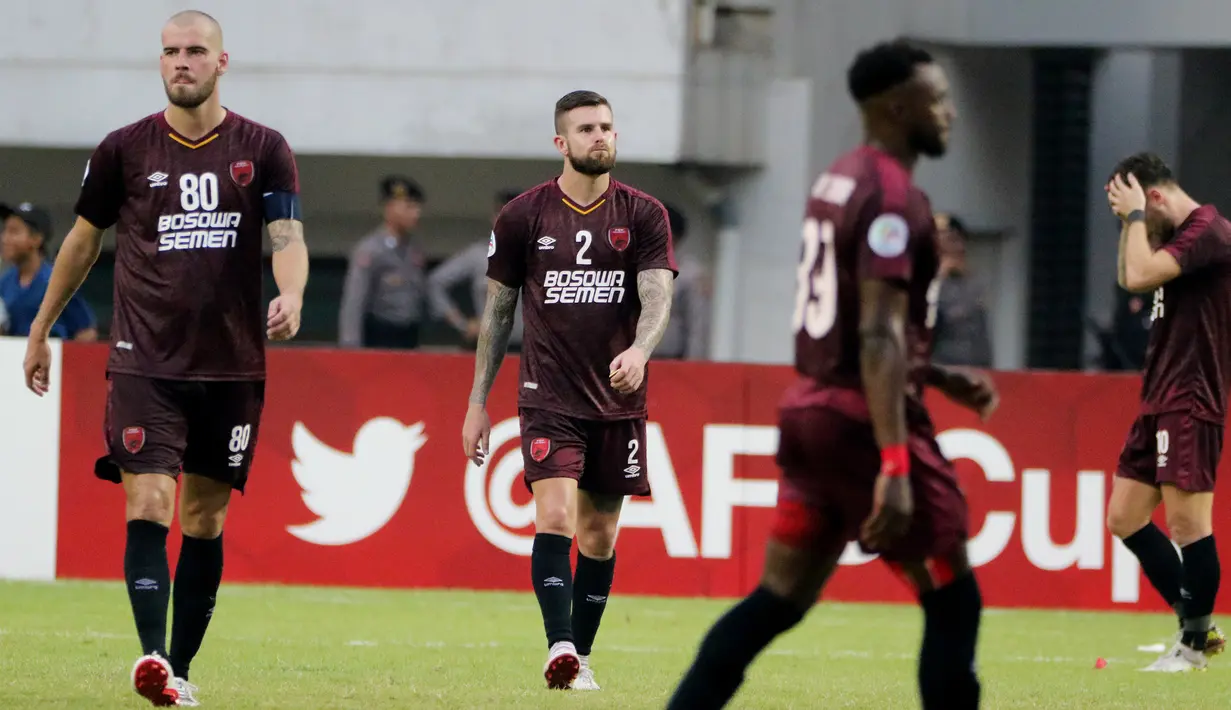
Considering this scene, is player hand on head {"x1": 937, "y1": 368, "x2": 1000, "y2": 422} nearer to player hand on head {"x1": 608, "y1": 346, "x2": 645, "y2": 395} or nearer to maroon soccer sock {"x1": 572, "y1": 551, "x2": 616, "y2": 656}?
player hand on head {"x1": 608, "y1": 346, "x2": 645, "y2": 395}

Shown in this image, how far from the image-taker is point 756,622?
18.3 ft

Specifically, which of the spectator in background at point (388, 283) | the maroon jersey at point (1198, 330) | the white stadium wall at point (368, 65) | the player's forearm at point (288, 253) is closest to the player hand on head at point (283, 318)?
the player's forearm at point (288, 253)

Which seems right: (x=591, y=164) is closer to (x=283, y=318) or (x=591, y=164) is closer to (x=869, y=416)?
(x=283, y=318)

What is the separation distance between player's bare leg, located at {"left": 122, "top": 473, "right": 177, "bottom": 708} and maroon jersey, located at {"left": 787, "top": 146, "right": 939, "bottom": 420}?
8.12ft

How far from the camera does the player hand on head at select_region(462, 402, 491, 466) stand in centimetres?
814

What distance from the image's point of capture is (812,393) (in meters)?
5.57

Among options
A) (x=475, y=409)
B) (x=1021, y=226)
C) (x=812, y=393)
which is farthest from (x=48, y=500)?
(x=1021, y=226)

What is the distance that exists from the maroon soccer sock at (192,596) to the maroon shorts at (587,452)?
1.31 metres

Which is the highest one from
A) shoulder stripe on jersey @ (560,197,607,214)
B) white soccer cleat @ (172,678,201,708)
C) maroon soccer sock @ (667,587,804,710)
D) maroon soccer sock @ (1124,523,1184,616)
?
shoulder stripe on jersey @ (560,197,607,214)

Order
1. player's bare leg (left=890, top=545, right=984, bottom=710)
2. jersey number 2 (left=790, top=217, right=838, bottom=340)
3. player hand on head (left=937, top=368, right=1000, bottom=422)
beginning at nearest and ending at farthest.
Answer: jersey number 2 (left=790, top=217, right=838, bottom=340) < player's bare leg (left=890, top=545, right=984, bottom=710) < player hand on head (left=937, top=368, right=1000, bottom=422)

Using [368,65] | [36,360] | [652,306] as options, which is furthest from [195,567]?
[368,65]

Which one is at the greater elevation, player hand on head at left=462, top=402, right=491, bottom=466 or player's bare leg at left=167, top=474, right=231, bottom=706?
player hand on head at left=462, top=402, right=491, bottom=466

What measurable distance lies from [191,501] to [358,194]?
12.7 m

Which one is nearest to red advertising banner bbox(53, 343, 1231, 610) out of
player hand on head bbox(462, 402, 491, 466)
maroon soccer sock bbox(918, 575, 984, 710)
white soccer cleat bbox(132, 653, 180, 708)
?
player hand on head bbox(462, 402, 491, 466)
